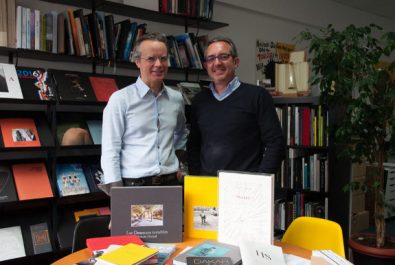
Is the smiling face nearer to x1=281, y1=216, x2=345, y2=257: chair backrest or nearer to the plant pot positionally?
x1=281, y1=216, x2=345, y2=257: chair backrest

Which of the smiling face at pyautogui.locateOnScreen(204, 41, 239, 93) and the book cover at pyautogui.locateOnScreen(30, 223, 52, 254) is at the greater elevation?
the smiling face at pyautogui.locateOnScreen(204, 41, 239, 93)

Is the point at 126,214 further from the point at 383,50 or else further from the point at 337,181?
the point at 337,181

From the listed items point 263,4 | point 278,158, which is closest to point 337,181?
point 278,158

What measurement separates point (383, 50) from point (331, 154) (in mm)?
1090

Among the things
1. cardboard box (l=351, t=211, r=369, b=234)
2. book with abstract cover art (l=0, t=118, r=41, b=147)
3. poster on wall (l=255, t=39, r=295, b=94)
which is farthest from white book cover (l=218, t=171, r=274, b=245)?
cardboard box (l=351, t=211, r=369, b=234)

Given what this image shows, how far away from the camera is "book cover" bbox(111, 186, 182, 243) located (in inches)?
59.2

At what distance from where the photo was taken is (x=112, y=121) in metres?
1.75

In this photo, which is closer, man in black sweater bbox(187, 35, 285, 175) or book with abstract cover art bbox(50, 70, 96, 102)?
man in black sweater bbox(187, 35, 285, 175)

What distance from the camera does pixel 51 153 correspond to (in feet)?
8.34

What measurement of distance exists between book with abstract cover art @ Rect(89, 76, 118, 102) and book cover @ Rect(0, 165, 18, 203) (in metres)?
0.75

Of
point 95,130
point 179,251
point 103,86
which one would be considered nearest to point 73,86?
point 103,86

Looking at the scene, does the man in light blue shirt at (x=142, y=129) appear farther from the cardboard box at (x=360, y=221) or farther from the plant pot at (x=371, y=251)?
the cardboard box at (x=360, y=221)

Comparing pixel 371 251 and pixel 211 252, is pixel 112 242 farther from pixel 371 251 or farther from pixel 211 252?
pixel 371 251

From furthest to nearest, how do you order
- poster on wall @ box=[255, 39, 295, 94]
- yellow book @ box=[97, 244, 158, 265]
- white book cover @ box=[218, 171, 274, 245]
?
poster on wall @ box=[255, 39, 295, 94] < white book cover @ box=[218, 171, 274, 245] < yellow book @ box=[97, 244, 158, 265]
